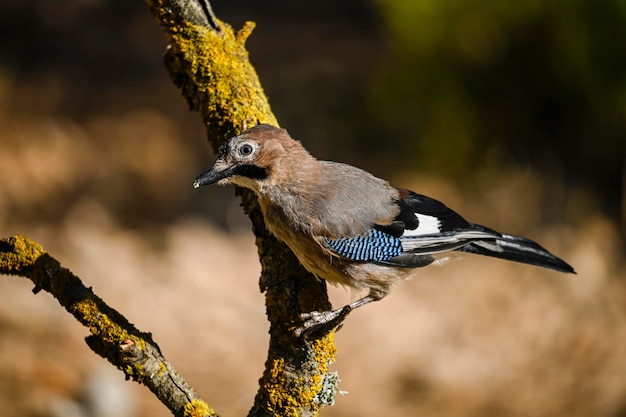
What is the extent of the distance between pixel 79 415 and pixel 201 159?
289 cm

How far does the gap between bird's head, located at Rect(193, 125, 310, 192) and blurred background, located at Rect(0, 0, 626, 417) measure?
11.5ft

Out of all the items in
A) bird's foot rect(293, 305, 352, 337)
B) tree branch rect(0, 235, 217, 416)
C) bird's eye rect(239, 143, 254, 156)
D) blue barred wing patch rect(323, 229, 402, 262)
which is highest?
bird's eye rect(239, 143, 254, 156)

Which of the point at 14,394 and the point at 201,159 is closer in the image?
the point at 14,394

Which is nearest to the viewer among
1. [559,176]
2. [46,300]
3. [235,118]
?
[235,118]

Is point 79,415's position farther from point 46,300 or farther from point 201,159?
point 201,159

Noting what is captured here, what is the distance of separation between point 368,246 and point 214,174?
74cm

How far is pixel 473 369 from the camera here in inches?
284

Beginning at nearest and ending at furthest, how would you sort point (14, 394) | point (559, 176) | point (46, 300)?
point (14, 394), point (46, 300), point (559, 176)

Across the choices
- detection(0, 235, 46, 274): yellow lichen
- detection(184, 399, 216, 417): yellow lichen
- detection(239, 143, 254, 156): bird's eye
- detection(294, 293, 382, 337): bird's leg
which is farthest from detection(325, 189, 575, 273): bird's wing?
detection(0, 235, 46, 274): yellow lichen

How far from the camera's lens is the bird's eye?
3285mm

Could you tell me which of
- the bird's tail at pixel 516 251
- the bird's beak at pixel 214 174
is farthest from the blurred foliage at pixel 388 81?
the bird's beak at pixel 214 174

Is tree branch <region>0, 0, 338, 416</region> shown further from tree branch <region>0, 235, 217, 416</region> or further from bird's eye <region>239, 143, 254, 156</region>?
bird's eye <region>239, 143, 254, 156</region>

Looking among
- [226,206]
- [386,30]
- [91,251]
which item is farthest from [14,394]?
[386,30]

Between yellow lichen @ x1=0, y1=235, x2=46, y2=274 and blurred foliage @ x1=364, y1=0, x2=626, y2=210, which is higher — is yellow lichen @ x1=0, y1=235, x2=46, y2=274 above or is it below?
below
